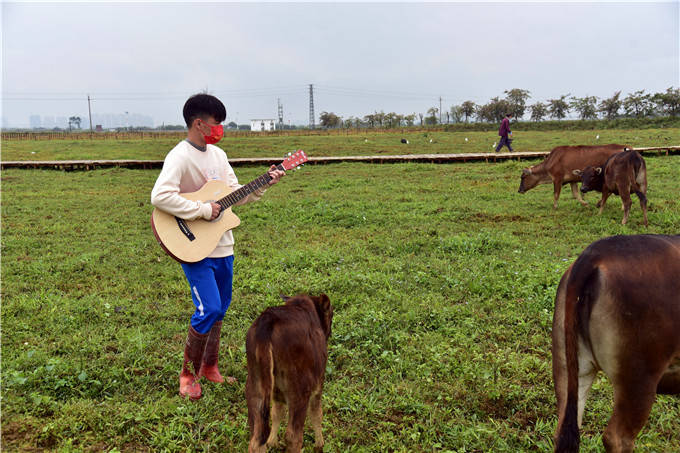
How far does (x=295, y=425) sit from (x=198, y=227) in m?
1.72

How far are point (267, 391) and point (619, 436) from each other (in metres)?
1.89

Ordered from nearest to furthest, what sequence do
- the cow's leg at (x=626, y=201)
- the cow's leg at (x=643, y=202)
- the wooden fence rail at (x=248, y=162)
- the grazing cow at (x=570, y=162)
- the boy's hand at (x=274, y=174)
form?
the boy's hand at (x=274, y=174) < the cow's leg at (x=643, y=202) < the cow's leg at (x=626, y=201) < the grazing cow at (x=570, y=162) < the wooden fence rail at (x=248, y=162)

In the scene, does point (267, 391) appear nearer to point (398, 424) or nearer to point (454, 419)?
point (398, 424)

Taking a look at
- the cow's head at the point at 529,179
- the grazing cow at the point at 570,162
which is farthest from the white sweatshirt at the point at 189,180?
the cow's head at the point at 529,179

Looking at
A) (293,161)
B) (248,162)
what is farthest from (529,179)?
(248,162)

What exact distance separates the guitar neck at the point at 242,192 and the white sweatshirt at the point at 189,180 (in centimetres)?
6

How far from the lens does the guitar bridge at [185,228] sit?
12.0ft

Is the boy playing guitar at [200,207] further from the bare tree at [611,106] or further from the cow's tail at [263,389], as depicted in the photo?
the bare tree at [611,106]

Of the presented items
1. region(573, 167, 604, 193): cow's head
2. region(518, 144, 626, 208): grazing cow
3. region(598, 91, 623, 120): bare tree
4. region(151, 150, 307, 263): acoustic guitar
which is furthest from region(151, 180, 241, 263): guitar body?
region(598, 91, 623, 120): bare tree

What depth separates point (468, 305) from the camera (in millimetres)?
5469

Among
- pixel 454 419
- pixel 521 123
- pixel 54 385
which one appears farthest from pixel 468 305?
pixel 521 123

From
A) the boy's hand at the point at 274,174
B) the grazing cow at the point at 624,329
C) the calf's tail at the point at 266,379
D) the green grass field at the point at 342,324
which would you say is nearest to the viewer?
the grazing cow at the point at 624,329

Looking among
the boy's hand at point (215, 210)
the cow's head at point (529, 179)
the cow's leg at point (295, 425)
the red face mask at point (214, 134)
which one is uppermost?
the red face mask at point (214, 134)

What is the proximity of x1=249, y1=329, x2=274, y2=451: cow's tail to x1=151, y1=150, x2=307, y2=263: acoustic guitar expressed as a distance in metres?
1.15
